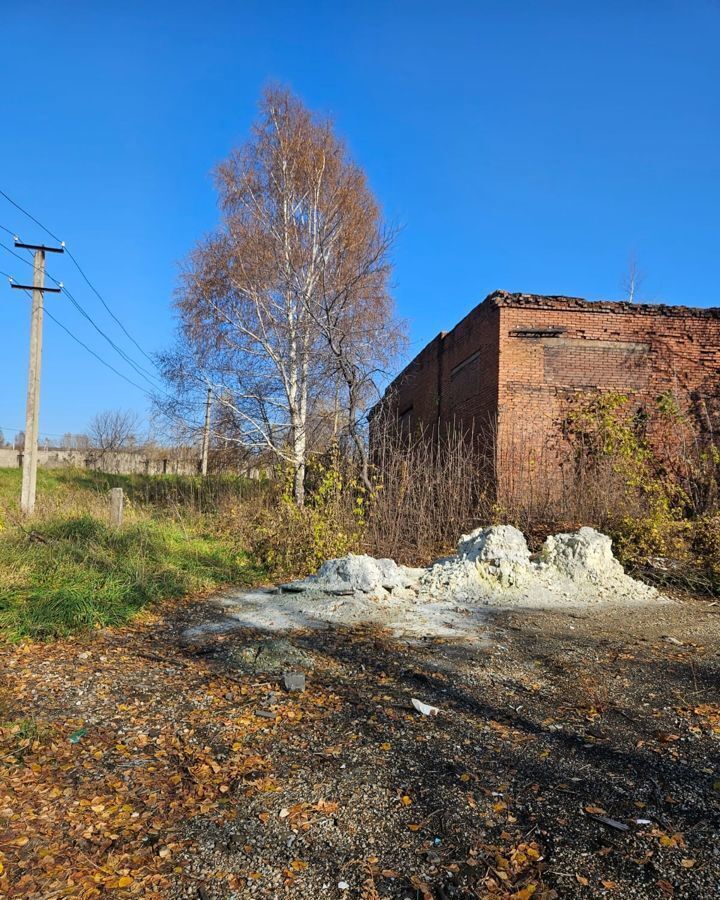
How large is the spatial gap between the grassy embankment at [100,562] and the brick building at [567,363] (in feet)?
18.9

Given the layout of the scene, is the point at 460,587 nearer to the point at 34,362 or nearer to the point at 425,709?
the point at 425,709

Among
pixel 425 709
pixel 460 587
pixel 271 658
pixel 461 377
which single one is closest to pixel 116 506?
pixel 460 587

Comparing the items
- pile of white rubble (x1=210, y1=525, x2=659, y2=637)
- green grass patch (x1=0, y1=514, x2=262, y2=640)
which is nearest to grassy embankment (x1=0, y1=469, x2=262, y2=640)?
green grass patch (x1=0, y1=514, x2=262, y2=640)

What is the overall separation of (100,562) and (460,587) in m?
4.66

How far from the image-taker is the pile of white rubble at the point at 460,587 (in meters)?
7.03

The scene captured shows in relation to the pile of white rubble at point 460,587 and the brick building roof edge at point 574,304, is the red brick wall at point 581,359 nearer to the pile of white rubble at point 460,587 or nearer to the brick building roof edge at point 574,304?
the brick building roof edge at point 574,304

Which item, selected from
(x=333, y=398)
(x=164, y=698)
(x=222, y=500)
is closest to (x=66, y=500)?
(x=222, y=500)

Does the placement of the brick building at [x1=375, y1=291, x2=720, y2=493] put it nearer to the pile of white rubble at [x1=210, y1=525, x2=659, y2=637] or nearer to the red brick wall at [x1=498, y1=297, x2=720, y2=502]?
the red brick wall at [x1=498, y1=297, x2=720, y2=502]

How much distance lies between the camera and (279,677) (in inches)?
188

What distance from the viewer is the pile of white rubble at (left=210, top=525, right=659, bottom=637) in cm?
703

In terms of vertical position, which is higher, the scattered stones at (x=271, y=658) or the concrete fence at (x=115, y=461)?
the concrete fence at (x=115, y=461)

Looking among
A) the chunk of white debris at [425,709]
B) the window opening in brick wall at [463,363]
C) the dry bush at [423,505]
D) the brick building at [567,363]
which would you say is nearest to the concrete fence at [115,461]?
the window opening in brick wall at [463,363]

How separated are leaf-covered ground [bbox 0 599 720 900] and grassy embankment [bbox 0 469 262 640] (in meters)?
0.70

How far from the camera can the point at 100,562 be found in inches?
310
